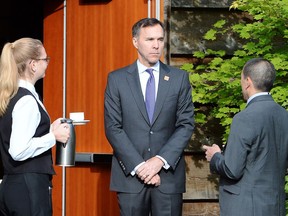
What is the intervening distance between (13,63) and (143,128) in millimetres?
1261

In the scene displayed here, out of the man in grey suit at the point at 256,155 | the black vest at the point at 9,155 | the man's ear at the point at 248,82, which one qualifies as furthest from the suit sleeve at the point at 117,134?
the man's ear at the point at 248,82

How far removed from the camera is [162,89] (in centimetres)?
652

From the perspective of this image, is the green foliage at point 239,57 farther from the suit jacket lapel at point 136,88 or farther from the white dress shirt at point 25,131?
the white dress shirt at point 25,131

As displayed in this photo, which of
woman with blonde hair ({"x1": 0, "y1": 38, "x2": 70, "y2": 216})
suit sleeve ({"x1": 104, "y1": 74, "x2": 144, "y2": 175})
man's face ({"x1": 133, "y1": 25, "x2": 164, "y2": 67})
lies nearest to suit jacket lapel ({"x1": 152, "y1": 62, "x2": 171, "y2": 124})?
man's face ({"x1": 133, "y1": 25, "x2": 164, "y2": 67})

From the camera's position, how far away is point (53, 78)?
8047mm

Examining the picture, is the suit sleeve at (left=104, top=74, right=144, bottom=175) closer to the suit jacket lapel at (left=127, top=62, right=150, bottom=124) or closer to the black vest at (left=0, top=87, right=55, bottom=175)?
the suit jacket lapel at (left=127, top=62, right=150, bottom=124)

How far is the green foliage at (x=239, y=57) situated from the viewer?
23.9ft

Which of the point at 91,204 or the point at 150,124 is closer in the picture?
the point at 150,124

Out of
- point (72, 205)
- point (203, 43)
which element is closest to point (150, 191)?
point (72, 205)

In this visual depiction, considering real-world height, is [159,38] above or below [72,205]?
above

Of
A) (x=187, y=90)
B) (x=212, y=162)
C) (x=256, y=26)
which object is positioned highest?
(x=256, y=26)

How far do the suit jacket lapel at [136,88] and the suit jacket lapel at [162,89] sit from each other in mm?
91

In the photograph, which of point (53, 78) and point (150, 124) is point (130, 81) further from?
point (53, 78)

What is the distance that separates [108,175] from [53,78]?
3.55 ft
